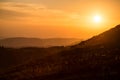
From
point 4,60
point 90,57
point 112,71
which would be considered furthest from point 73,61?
point 4,60

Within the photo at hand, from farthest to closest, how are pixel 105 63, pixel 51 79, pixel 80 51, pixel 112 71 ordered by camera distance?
pixel 80 51, pixel 105 63, pixel 51 79, pixel 112 71

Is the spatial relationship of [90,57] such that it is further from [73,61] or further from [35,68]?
[35,68]

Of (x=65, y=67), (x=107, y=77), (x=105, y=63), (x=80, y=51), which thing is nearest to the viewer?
(x=107, y=77)

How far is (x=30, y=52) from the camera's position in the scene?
9525cm

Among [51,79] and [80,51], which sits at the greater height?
[80,51]

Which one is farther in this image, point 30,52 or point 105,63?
point 30,52

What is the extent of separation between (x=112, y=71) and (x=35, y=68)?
1836cm

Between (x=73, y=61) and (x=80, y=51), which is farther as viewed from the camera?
(x=80, y=51)

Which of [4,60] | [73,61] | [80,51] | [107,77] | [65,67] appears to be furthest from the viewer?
[4,60]

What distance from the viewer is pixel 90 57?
158 feet

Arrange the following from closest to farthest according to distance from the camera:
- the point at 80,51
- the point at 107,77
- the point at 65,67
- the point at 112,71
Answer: the point at 107,77
the point at 112,71
the point at 65,67
the point at 80,51

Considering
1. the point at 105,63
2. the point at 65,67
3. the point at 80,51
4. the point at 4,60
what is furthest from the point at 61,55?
the point at 4,60

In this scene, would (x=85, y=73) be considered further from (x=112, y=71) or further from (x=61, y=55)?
(x=61, y=55)

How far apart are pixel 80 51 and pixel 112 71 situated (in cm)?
2118
